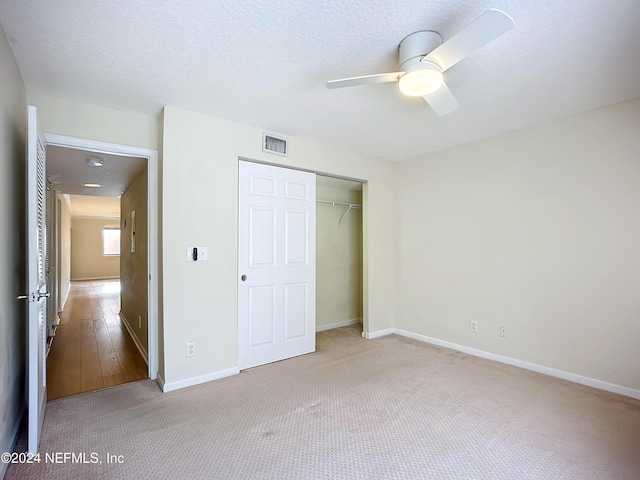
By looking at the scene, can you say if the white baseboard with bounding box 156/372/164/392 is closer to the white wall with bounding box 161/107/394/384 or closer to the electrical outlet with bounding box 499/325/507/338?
the white wall with bounding box 161/107/394/384

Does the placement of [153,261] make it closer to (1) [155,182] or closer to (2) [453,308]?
(1) [155,182]

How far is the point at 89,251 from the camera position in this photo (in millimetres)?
10984

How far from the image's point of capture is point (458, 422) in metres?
2.13

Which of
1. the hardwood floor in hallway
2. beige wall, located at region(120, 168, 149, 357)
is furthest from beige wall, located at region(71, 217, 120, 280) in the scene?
beige wall, located at region(120, 168, 149, 357)

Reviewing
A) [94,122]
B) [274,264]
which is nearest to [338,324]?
[274,264]

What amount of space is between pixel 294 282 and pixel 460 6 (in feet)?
8.81

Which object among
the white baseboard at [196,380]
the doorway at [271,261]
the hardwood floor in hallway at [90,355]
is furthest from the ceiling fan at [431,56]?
the hardwood floor in hallway at [90,355]

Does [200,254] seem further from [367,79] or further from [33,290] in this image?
[367,79]

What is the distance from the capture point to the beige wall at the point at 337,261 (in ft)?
15.1

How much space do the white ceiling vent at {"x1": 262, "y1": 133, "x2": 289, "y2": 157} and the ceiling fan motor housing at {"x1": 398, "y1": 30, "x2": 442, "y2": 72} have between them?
65.6 inches

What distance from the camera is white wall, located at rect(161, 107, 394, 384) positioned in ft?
8.66

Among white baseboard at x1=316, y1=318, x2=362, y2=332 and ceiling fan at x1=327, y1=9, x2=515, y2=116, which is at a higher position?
ceiling fan at x1=327, y1=9, x2=515, y2=116

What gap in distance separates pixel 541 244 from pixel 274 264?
2.59 metres

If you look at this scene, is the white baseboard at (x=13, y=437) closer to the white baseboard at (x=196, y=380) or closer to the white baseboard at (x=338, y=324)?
the white baseboard at (x=196, y=380)
